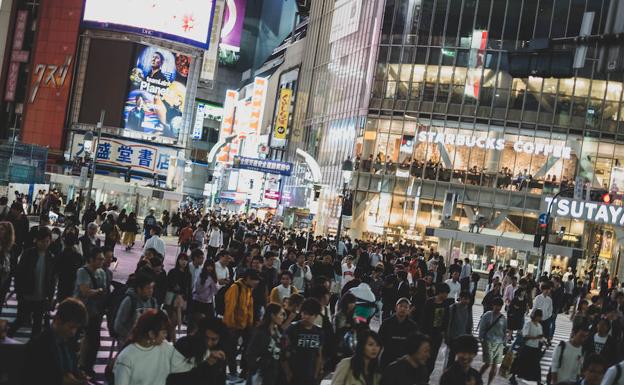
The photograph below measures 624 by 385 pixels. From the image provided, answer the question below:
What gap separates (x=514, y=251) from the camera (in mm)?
53438

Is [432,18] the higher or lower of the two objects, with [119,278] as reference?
higher

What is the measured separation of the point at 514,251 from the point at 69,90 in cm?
3964

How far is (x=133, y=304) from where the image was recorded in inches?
400

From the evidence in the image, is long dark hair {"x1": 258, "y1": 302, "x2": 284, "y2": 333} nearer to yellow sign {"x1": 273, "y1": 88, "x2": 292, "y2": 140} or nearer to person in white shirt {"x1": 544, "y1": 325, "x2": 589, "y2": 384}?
person in white shirt {"x1": 544, "y1": 325, "x2": 589, "y2": 384}

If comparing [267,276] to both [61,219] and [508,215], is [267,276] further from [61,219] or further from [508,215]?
[508,215]

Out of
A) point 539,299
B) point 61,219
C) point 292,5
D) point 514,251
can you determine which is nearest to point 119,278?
point 539,299

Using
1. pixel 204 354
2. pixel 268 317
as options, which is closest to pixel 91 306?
pixel 268 317

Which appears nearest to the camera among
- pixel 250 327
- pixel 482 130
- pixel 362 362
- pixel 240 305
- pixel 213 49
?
pixel 362 362

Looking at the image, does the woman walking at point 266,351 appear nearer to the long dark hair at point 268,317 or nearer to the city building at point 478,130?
the long dark hair at point 268,317

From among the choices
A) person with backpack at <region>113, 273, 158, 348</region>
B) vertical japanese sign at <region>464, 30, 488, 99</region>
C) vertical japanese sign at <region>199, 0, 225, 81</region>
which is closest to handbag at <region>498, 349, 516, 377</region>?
person with backpack at <region>113, 273, 158, 348</region>

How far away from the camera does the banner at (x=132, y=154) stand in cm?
7038

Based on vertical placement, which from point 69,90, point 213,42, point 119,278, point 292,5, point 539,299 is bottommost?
point 119,278

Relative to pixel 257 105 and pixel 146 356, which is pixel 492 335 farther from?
pixel 257 105

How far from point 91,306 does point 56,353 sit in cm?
523
